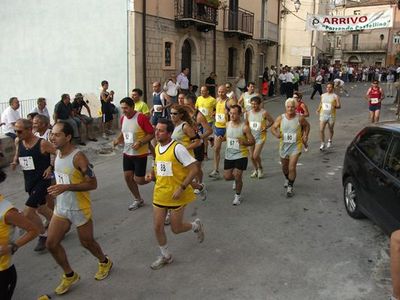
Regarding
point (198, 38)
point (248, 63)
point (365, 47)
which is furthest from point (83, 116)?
point (365, 47)

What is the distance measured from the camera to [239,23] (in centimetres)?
2370

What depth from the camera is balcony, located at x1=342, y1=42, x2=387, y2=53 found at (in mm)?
63188

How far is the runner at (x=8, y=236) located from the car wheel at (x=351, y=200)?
173 inches

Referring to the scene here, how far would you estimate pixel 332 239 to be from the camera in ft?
18.3

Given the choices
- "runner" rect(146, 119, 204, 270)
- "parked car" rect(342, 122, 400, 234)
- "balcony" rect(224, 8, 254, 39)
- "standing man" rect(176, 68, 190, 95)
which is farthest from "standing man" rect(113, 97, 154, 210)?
"balcony" rect(224, 8, 254, 39)

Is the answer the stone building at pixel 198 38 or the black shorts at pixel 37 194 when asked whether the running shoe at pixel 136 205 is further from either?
the stone building at pixel 198 38

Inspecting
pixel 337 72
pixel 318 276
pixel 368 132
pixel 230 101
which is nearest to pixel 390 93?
pixel 337 72

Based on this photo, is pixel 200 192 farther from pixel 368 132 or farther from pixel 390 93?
pixel 390 93

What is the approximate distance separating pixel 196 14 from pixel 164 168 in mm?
15207

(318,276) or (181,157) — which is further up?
(181,157)

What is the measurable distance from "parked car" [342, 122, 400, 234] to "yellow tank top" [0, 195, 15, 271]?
148 inches

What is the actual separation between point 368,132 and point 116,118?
10.2 meters

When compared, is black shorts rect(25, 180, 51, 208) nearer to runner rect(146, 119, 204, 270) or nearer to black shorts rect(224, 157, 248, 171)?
runner rect(146, 119, 204, 270)

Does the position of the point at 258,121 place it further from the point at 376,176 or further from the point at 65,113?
the point at 65,113
